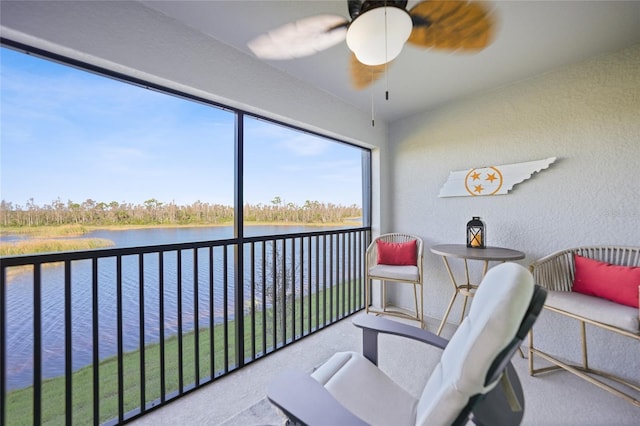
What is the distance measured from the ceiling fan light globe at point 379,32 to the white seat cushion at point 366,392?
5.29 feet

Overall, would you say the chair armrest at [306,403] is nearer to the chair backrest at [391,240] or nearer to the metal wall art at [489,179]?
the chair backrest at [391,240]

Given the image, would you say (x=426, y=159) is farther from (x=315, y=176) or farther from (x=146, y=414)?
(x=146, y=414)

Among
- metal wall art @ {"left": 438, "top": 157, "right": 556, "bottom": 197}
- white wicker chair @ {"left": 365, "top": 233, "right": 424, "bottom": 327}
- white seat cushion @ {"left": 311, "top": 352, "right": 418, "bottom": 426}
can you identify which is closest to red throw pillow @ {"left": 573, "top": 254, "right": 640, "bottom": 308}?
metal wall art @ {"left": 438, "top": 157, "right": 556, "bottom": 197}

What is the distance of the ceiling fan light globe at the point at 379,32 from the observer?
1.22 m

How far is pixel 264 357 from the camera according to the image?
7.40 ft

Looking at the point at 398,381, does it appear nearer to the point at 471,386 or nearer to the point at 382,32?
the point at 471,386

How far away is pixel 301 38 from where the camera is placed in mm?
1818

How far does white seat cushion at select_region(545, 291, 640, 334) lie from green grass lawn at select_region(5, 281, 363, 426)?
2.14 m

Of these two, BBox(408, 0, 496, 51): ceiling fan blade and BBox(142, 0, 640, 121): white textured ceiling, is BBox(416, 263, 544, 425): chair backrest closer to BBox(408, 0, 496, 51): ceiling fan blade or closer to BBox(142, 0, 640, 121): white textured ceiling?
BBox(408, 0, 496, 51): ceiling fan blade

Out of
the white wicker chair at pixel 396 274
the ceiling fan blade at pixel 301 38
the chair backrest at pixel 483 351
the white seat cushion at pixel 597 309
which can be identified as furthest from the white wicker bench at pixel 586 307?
the ceiling fan blade at pixel 301 38

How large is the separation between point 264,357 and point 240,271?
811mm

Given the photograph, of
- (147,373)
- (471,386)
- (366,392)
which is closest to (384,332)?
(366,392)

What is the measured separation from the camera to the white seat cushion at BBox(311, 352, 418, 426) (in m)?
1.00

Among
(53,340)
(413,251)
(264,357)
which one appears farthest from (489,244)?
(53,340)
